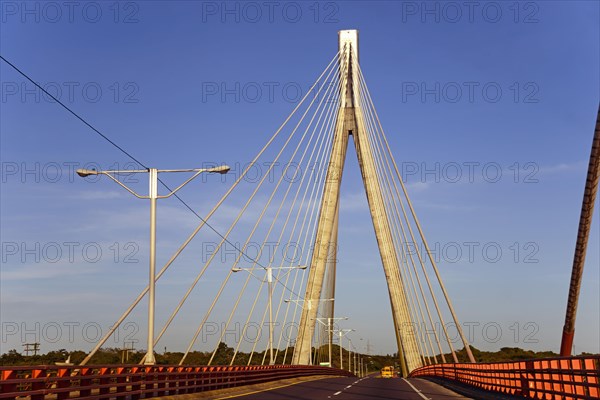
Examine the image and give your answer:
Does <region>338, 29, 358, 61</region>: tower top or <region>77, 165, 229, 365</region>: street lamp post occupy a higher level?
<region>338, 29, 358, 61</region>: tower top

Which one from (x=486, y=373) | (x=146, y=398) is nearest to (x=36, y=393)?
(x=146, y=398)

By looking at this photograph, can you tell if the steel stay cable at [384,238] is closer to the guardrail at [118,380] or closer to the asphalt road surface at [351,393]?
the guardrail at [118,380]

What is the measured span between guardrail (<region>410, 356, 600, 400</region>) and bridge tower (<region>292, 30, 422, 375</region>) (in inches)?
845

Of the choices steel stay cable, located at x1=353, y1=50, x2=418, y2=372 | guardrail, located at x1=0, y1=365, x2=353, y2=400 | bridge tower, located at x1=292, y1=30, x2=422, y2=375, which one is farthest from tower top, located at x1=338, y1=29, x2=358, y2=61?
guardrail, located at x1=0, y1=365, x2=353, y2=400

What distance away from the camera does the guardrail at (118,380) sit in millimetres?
17484

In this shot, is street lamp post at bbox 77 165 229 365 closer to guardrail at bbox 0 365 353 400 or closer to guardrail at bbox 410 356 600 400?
guardrail at bbox 0 365 353 400

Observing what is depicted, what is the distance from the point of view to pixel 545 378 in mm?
20719

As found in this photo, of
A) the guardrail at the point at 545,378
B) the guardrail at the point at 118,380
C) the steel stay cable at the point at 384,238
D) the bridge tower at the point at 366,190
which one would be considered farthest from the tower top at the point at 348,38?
the guardrail at the point at 545,378

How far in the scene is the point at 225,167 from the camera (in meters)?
31.8

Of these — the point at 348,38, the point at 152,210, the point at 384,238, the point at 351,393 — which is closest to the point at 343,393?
the point at 351,393

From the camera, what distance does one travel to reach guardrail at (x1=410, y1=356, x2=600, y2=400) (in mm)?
16234

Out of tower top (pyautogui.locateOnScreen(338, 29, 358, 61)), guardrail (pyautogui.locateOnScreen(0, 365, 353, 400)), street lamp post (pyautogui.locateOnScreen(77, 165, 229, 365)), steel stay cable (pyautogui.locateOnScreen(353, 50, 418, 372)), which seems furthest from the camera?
tower top (pyautogui.locateOnScreen(338, 29, 358, 61))

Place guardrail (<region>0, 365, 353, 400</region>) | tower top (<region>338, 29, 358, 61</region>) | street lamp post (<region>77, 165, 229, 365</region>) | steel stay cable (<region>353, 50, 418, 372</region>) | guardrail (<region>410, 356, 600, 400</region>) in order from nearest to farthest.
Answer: guardrail (<region>410, 356, 600, 400</region>)
guardrail (<region>0, 365, 353, 400</region>)
street lamp post (<region>77, 165, 229, 365</region>)
steel stay cable (<region>353, 50, 418, 372</region>)
tower top (<region>338, 29, 358, 61</region>)

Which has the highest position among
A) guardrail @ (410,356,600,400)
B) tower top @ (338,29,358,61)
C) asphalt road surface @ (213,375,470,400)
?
tower top @ (338,29,358,61)
